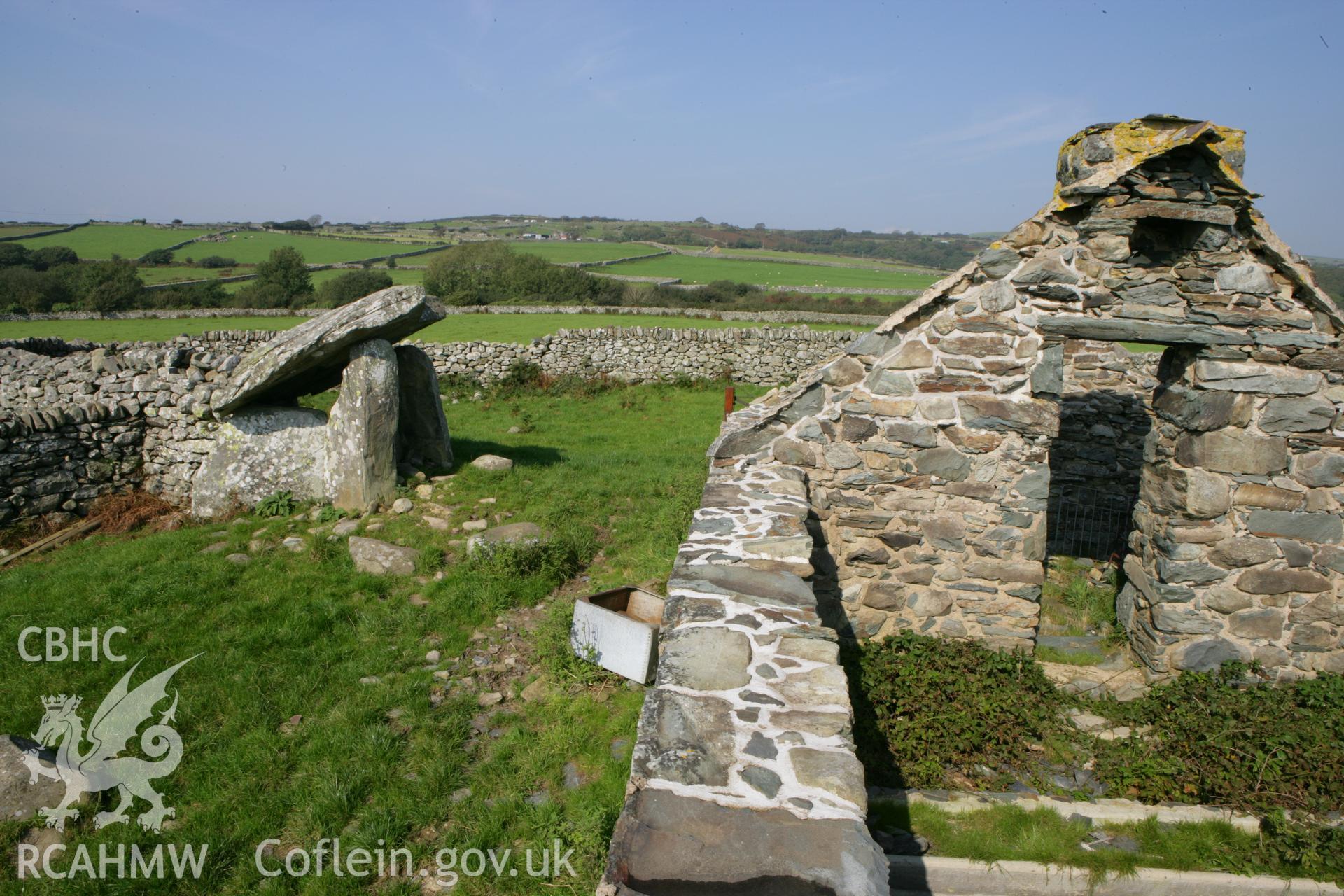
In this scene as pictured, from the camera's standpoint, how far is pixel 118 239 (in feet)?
169

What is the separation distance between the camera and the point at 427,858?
4242 mm

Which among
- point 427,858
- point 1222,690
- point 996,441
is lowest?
point 427,858

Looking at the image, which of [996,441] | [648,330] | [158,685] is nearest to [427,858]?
[158,685]

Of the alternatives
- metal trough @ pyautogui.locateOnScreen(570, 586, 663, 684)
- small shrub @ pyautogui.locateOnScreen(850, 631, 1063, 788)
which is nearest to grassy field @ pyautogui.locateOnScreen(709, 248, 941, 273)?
small shrub @ pyautogui.locateOnScreen(850, 631, 1063, 788)

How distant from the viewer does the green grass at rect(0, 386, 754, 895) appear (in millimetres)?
4363

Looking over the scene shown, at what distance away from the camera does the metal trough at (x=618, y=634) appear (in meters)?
5.62

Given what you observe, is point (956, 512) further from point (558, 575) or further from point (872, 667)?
point (558, 575)

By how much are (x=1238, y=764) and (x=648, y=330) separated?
1737 centimetres

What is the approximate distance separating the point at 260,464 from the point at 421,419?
6.77ft

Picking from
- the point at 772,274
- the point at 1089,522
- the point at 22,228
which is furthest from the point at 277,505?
the point at 22,228

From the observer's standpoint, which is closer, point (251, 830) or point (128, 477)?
point (251, 830)

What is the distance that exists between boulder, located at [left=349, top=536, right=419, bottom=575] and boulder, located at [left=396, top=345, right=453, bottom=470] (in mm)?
2343

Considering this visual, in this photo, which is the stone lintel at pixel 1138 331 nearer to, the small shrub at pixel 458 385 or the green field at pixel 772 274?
the small shrub at pixel 458 385

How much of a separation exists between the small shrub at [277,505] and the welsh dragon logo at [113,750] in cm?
329
